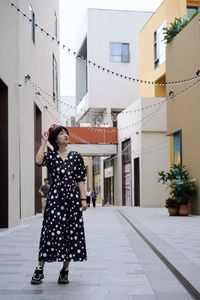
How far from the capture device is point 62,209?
5781 millimetres

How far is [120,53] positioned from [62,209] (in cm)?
4642

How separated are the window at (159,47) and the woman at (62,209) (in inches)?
1089

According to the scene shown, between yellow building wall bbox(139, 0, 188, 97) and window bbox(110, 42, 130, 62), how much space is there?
11582mm

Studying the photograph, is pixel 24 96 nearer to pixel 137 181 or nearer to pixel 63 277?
pixel 63 277

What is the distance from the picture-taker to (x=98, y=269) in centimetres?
712

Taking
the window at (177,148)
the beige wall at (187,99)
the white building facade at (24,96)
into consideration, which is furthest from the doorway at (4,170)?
the window at (177,148)

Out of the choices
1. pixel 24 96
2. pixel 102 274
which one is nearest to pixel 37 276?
pixel 102 274

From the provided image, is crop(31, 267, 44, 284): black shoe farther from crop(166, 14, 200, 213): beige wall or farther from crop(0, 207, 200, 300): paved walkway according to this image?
crop(166, 14, 200, 213): beige wall

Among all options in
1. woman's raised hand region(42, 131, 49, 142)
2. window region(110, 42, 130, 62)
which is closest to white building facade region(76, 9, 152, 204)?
window region(110, 42, 130, 62)

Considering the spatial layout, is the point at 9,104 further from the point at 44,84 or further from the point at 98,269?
the point at 44,84

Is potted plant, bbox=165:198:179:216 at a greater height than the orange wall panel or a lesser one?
lesser

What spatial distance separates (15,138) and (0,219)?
2316mm

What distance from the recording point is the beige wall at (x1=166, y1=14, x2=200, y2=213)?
821 inches

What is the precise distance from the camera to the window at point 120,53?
167ft
